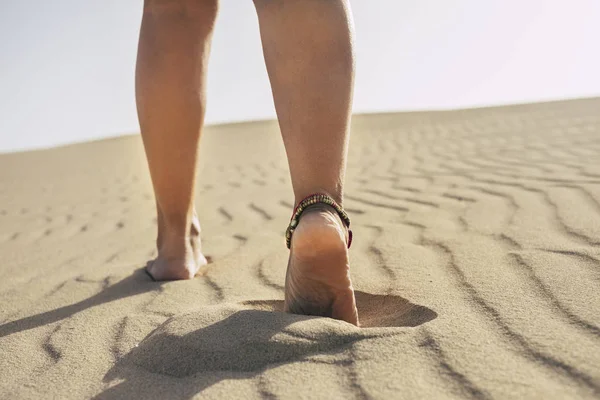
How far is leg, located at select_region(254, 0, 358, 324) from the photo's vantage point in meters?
1.34

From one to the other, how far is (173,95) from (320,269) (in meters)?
0.85

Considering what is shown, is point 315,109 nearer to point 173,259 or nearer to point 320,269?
point 320,269

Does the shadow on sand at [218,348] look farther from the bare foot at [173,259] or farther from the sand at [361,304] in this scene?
the bare foot at [173,259]

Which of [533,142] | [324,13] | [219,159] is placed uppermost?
[324,13]

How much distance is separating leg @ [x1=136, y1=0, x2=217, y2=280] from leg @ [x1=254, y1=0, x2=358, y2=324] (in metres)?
0.56

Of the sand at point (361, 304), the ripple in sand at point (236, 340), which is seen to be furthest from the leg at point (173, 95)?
the ripple in sand at point (236, 340)

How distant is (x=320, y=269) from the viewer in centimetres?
130

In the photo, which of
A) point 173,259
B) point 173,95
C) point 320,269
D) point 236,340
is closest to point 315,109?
point 320,269

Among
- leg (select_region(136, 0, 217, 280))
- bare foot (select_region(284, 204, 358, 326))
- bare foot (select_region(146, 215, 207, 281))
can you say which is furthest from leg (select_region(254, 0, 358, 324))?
bare foot (select_region(146, 215, 207, 281))

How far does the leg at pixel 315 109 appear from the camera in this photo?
52.6 inches

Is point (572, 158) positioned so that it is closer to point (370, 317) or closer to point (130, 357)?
point (370, 317)

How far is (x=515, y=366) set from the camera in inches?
42.6

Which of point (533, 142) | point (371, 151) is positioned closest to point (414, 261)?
point (533, 142)

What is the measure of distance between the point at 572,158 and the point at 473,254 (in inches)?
81.2
